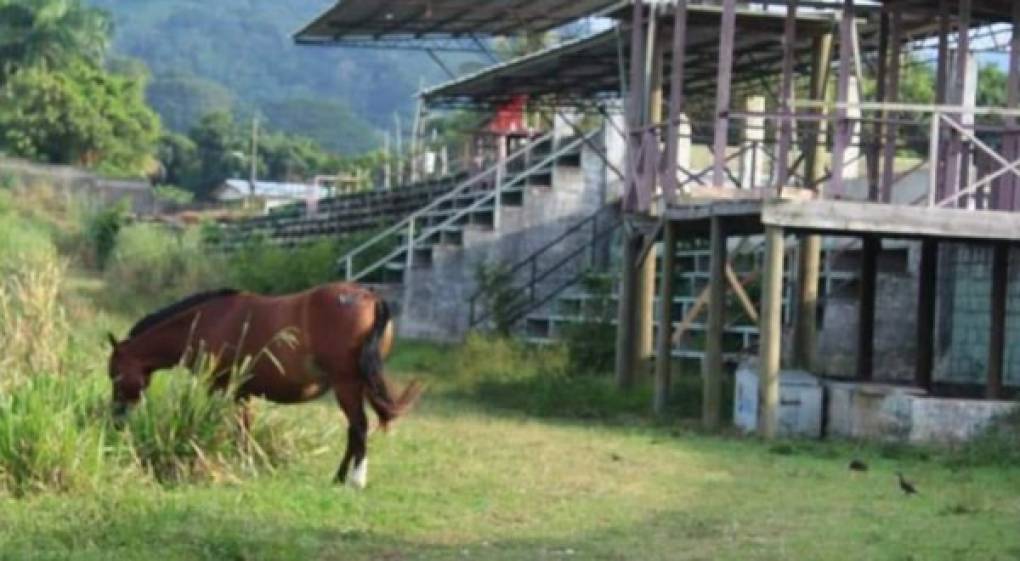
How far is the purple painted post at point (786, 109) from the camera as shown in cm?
1741

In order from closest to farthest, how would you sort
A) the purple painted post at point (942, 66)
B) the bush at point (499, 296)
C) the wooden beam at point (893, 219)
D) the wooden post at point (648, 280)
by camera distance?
the wooden beam at point (893, 219), the purple painted post at point (942, 66), the wooden post at point (648, 280), the bush at point (499, 296)

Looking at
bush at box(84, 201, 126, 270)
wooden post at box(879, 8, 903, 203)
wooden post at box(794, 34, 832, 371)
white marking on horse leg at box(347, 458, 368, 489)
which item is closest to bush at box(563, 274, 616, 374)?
wooden post at box(794, 34, 832, 371)

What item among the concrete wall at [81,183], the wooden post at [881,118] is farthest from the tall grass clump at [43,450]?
the concrete wall at [81,183]

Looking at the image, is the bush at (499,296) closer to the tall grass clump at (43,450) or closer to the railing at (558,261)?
the railing at (558,261)

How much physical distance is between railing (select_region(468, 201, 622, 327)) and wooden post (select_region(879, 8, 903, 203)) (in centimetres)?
752

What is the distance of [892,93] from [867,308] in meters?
2.30

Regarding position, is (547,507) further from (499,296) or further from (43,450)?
(499,296)

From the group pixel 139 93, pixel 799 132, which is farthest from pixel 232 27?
pixel 799 132

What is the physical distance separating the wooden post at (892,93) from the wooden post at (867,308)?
0.59 m

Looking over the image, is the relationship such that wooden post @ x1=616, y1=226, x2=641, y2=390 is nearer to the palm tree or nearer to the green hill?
the palm tree

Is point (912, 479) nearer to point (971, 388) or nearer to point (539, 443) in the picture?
point (539, 443)

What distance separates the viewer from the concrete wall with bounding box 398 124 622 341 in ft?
89.0

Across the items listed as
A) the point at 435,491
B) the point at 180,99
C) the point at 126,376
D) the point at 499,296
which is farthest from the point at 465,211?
the point at 180,99

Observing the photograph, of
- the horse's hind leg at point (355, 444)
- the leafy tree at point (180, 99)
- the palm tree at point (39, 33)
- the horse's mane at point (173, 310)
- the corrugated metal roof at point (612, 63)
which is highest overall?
the leafy tree at point (180, 99)
